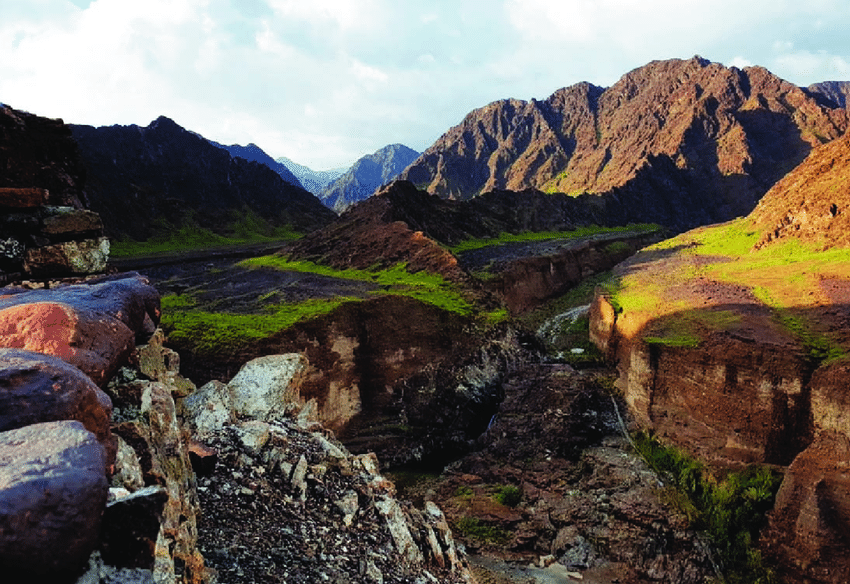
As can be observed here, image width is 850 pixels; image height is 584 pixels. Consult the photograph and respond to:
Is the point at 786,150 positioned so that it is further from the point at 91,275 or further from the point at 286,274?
the point at 91,275

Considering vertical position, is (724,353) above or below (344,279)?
below

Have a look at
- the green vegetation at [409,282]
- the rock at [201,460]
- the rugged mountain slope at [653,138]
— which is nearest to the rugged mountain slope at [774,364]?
the green vegetation at [409,282]

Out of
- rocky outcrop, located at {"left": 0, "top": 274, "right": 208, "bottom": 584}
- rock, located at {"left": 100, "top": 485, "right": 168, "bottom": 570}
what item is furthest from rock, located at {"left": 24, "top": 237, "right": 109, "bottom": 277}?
rock, located at {"left": 100, "top": 485, "right": 168, "bottom": 570}

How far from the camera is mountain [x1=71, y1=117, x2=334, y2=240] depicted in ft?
246

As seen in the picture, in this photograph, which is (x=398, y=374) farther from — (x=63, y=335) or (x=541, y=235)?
(x=541, y=235)

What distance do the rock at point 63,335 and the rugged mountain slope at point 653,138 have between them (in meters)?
103

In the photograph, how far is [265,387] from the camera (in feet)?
40.3

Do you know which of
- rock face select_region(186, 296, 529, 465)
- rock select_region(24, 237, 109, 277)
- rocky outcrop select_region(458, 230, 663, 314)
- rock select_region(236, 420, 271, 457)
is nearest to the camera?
rock select_region(24, 237, 109, 277)

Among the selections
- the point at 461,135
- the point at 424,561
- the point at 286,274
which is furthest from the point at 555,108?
the point at 424,561

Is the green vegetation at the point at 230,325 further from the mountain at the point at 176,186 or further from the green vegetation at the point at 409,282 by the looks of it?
the mountain at the point at 176,186

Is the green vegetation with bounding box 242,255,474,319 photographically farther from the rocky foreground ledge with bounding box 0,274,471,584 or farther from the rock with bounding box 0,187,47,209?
the rock with bounding box 0,187,47,209

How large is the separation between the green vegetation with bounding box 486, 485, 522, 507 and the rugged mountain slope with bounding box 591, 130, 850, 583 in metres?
5.68

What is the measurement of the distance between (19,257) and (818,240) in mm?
32139

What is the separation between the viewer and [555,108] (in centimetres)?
16038
